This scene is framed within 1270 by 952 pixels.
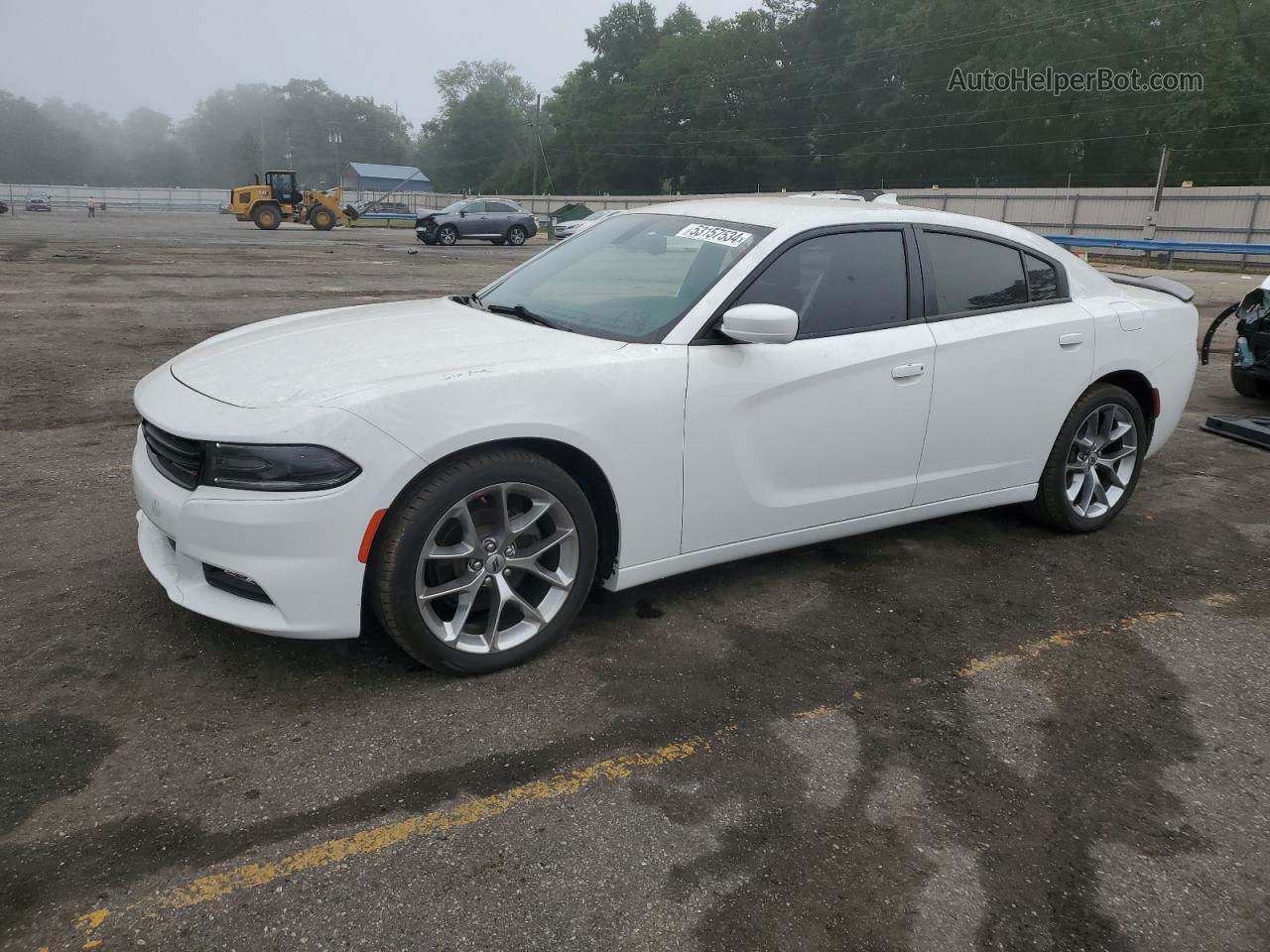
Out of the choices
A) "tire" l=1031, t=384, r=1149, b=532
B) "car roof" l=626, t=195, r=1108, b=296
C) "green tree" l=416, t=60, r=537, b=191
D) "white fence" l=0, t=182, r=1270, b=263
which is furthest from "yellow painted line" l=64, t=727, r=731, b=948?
"green tree" l=416, t=60, r=537, b=191

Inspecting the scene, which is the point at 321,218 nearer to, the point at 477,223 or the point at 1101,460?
the point at 477,223

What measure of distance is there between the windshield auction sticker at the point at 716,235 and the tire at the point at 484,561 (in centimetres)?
121

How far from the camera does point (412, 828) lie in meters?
2.45

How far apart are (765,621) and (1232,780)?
1.58m

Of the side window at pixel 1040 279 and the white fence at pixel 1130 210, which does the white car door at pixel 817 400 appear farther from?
the white fence at pixel 1130 210

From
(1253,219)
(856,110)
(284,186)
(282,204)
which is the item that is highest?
(856,110)

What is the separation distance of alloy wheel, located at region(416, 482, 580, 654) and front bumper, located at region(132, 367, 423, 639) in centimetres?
23

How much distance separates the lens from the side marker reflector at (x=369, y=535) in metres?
2.87

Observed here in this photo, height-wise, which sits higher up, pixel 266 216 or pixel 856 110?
pixel 856 110

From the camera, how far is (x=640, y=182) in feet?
291

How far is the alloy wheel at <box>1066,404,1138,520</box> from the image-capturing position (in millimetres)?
4656

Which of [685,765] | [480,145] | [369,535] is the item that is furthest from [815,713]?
[480,145]

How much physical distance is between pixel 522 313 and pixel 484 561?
1158 millimetres

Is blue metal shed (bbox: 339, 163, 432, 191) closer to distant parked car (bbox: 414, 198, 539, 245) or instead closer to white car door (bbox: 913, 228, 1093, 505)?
distant parked car (bbox: 414, 198, 539, 245)
